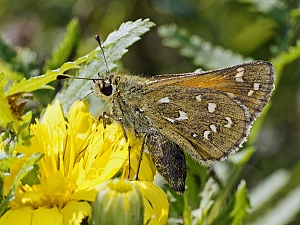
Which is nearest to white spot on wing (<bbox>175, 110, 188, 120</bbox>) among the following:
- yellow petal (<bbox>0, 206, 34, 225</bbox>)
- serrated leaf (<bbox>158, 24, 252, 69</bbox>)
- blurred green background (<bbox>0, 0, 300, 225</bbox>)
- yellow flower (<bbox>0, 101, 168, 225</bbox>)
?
yellow flower (<bbox>0, 101, 168, 225</bbox>)

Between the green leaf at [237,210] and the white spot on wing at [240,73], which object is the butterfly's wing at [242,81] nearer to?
the white spot on wing at [240,73]

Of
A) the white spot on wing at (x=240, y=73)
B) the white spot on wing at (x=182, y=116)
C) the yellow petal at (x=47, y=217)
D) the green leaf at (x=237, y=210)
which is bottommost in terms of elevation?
the green leaf at (x=237, y=210)

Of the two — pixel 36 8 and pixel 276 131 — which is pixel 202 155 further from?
pixel 36 8

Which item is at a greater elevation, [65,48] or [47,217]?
[65,48]

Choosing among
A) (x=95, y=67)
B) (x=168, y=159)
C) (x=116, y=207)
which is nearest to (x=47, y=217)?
(x=116, y=207)

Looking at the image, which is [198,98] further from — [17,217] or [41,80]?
[17,217]

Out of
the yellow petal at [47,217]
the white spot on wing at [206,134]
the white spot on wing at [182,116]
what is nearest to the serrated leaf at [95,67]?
the white spot on wing at [182,116]

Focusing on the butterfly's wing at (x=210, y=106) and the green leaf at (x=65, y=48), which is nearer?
the butterfly's wing at (x=210, y=106)

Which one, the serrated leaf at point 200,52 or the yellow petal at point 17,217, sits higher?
the serrated leaf at point 200,52
